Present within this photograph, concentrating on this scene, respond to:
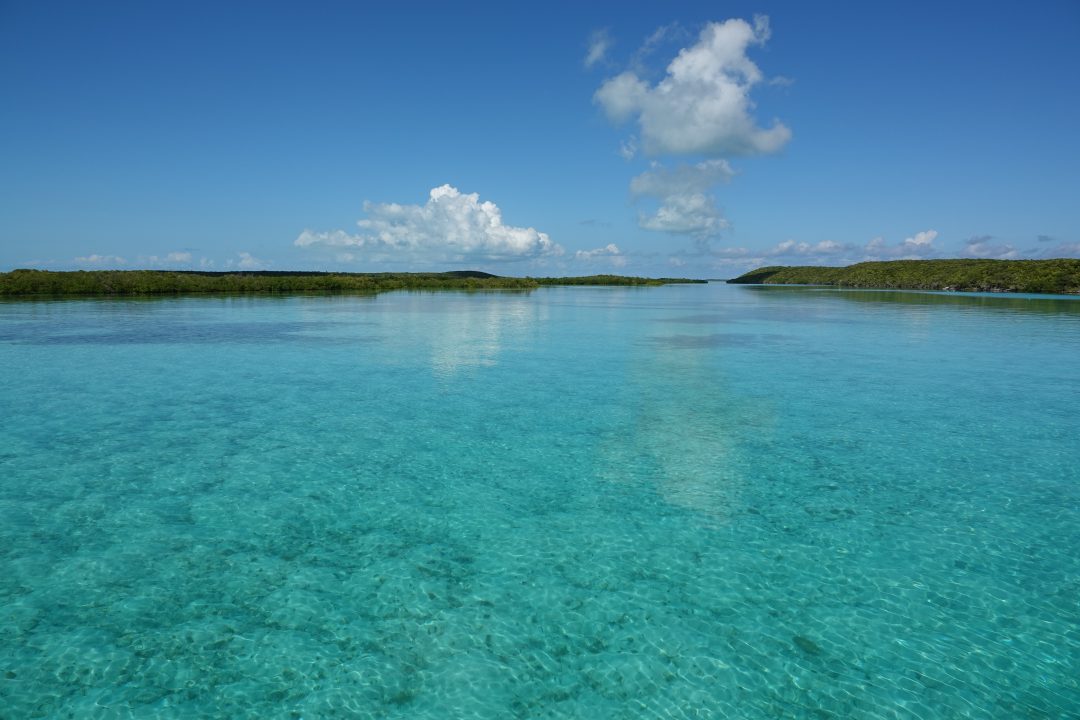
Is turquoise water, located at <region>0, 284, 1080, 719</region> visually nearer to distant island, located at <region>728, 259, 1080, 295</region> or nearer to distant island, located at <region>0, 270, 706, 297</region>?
distant island, located at <region>0, 270, 706, 297</region>

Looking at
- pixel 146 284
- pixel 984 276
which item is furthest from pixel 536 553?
pixel 984 276

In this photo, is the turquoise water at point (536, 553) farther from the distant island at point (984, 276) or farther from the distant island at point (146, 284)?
the distant island at point (984, 276)

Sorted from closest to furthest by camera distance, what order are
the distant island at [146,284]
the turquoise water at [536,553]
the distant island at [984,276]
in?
the turquoise water at [536,553] → the distant island at [146,284] → the distant island at [984,276]

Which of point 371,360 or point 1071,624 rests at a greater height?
point 371,360

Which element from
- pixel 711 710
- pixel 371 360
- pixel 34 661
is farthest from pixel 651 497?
pixel 371 360

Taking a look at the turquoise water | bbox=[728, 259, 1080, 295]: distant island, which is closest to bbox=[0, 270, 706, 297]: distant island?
the turquoise water

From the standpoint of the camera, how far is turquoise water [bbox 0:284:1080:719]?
20.2 feet

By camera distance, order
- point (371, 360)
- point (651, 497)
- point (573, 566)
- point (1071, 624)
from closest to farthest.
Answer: point (1071, 624)
point (573, 566)
point (651, 497)
point (371, 360)

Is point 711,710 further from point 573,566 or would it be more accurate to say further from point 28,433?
point 28,433

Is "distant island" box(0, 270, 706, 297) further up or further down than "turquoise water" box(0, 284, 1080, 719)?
further up

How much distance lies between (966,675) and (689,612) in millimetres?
3025

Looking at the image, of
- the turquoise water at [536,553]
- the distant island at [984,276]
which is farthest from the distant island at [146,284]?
the distant island at [984,276]

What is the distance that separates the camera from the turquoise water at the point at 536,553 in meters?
6.15

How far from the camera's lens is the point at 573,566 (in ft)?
28.0
